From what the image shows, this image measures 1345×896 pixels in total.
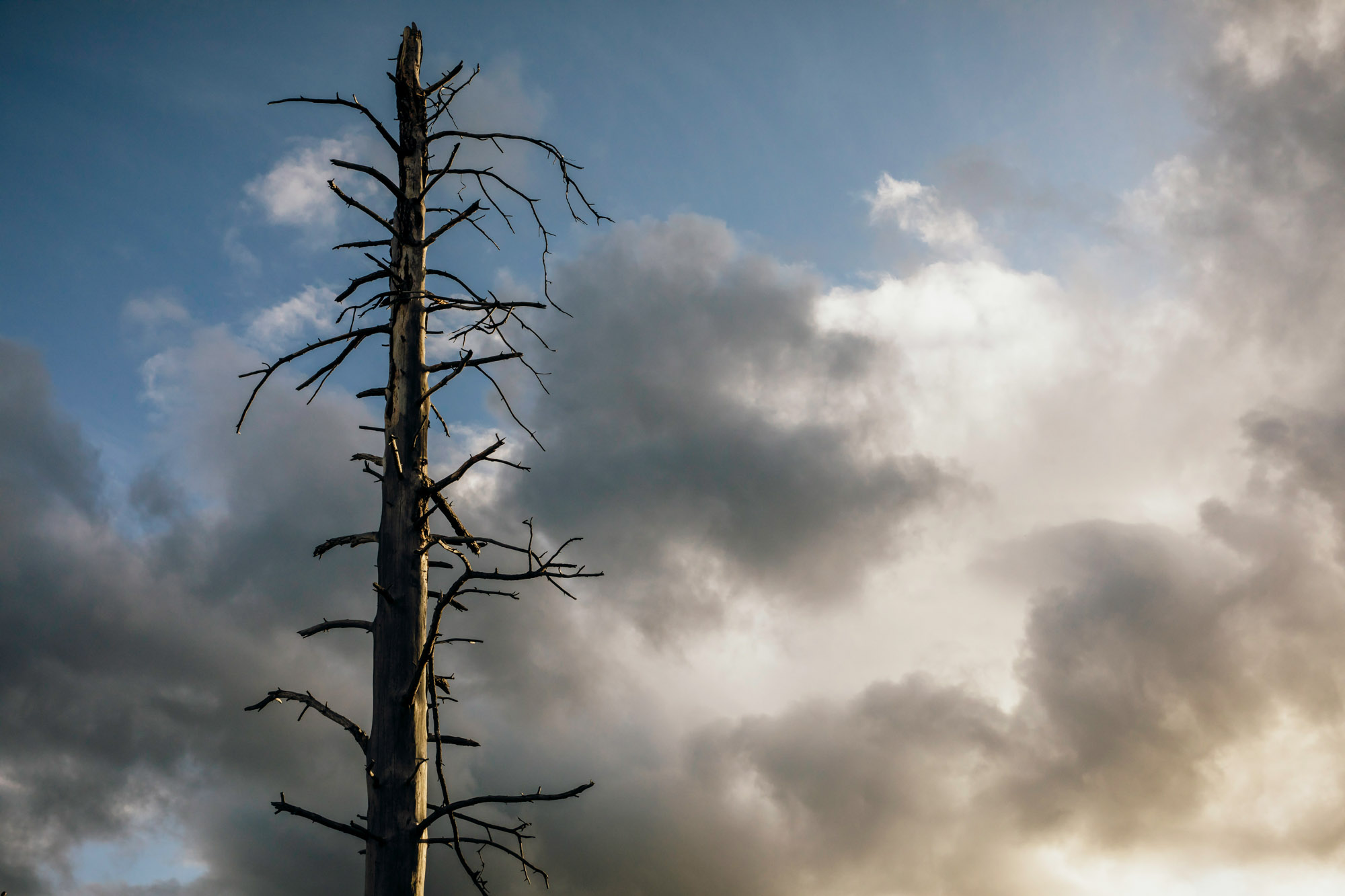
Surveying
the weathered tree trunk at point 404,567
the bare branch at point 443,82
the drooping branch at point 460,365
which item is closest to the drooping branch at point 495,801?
the weathered tree trunk at point 404,567

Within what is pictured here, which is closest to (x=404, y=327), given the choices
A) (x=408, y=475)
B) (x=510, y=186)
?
(x=408, y=475)

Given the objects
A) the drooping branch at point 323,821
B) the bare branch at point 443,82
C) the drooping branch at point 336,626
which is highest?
the bare branch at point 443,82

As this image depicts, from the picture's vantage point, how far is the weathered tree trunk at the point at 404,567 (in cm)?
567

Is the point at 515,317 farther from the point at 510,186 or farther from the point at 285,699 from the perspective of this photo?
the point at 285,699

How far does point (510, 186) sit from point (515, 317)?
168 centimetres

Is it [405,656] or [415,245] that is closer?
[405,656]

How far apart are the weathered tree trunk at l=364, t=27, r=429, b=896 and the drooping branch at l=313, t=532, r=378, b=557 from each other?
0.07m

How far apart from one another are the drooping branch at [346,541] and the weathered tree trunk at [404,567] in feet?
0.24

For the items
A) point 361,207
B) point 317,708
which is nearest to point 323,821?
point 317,708

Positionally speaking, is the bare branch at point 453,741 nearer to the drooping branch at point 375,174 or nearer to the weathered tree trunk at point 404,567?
the weathered tree trunk at point 404,567

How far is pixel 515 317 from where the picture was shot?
23.5 feet

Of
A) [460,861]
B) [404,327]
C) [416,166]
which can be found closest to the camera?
[460,861]

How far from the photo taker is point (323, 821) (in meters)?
5.39

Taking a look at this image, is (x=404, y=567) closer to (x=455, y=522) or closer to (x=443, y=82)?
(x=455, y=522)
